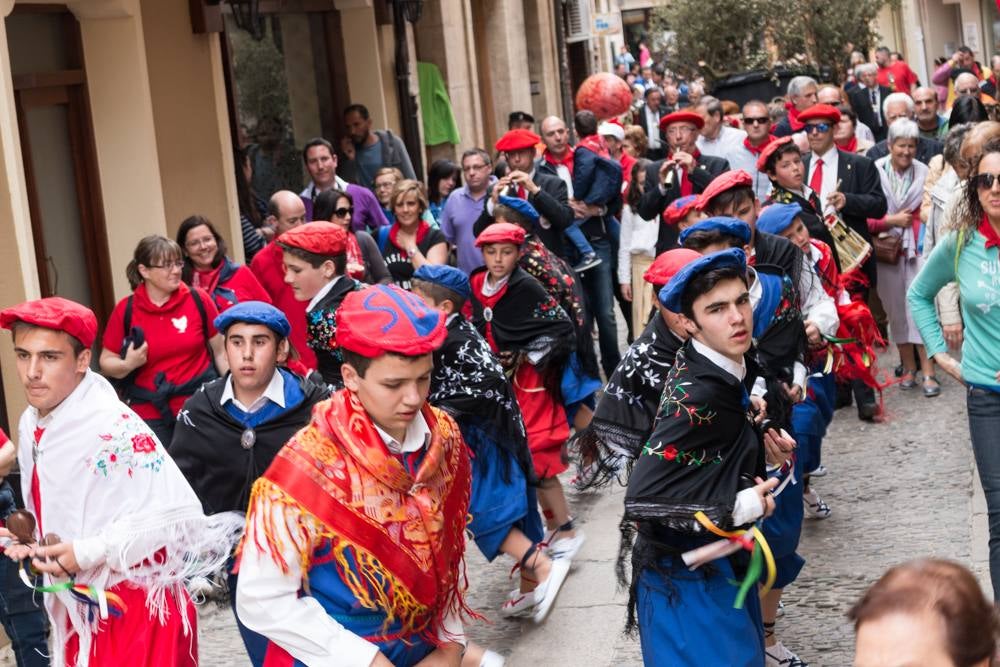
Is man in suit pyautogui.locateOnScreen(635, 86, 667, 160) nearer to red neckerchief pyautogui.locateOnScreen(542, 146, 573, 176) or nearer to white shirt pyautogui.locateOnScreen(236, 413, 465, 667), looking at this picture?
red neckerchief pyautogui.locateOnScreen(542, 146, 573, 176)

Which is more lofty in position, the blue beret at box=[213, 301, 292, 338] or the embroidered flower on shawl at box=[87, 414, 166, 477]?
the blue beret at box=[213, 301, 292, 338]

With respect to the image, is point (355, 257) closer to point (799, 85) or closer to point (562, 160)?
point (562, 160)

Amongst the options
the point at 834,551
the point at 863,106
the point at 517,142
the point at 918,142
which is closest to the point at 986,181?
the point at 834,551

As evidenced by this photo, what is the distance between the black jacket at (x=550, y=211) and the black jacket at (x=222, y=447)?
5.07m

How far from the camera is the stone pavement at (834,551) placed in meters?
7.21

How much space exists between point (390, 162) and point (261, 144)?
1.26 metres

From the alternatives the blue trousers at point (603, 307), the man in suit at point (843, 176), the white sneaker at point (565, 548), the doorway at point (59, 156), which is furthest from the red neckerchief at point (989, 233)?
the blue trousers at point (603, 307)

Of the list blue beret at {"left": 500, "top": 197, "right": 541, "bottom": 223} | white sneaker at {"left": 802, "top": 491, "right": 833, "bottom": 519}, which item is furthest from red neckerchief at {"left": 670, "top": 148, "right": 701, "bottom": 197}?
white sneaker at {"left": 802, "top": 491, "right": 833, "bottom": 519}

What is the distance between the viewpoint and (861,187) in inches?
445

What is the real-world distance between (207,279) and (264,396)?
3.47m

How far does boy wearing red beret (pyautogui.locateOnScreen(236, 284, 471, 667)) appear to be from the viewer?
13.3 ft

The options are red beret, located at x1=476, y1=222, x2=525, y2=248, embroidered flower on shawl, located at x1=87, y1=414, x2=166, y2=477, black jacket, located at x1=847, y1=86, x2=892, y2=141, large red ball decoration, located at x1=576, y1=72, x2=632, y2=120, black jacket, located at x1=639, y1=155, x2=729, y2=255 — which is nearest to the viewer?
embroidered flower on shawl, located at x1=87, y1=414, x2=166, y2=477

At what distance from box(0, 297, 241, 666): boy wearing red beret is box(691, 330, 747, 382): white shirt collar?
1686mm

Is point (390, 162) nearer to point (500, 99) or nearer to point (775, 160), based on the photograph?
point (775, 160)
